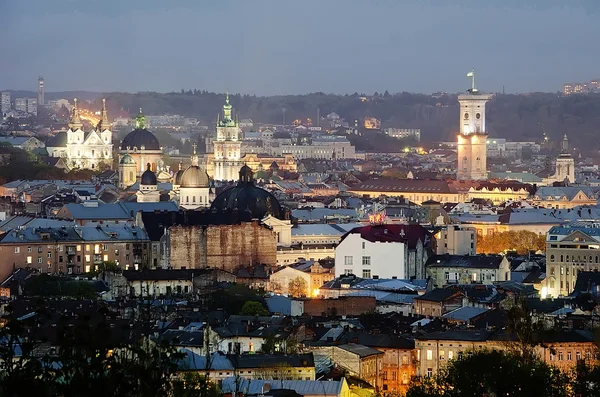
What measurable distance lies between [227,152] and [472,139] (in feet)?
53.8

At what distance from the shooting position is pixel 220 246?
74.4 metres

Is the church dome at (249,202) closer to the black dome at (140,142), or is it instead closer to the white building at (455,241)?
the white building at (455,241)

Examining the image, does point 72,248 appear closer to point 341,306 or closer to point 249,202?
point 249,202

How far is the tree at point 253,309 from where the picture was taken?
182 feet

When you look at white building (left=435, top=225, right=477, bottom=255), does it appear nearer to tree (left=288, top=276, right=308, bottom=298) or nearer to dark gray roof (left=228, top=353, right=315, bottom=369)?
tree (left=288, top=276, right=308, bottom=298)

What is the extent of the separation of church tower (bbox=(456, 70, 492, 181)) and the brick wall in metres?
81.6

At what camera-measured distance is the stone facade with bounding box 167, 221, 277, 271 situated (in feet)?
243

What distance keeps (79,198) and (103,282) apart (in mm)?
36344

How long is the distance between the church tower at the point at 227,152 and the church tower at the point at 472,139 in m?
14.8

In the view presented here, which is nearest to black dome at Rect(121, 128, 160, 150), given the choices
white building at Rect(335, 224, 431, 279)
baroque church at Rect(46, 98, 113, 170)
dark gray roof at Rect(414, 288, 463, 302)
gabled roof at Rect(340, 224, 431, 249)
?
baroque church at Rect(46, 98, 113, 170)

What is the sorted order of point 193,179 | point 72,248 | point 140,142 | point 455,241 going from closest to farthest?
1. point 72,248
2. point 455,241
3. point 193,179
4. point 140,142

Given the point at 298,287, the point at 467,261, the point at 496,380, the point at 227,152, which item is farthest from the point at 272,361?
the point at 227,152

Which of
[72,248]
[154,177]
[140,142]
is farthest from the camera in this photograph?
[140,142]

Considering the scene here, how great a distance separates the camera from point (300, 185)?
136 meters
